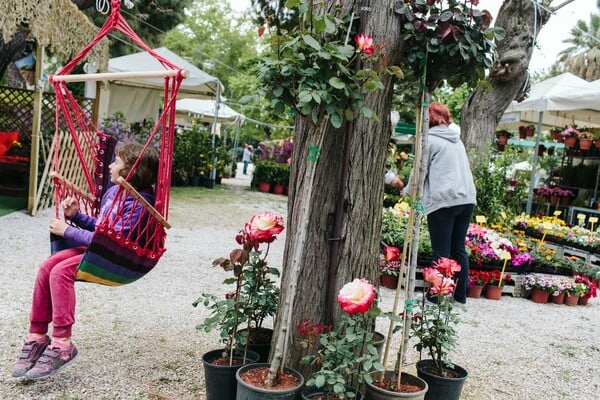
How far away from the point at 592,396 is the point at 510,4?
6252 millimetres

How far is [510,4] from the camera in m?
7.81

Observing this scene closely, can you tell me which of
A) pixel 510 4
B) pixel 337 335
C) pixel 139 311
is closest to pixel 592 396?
pixel 337 335

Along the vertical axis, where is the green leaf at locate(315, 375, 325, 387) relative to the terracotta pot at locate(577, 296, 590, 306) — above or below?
above

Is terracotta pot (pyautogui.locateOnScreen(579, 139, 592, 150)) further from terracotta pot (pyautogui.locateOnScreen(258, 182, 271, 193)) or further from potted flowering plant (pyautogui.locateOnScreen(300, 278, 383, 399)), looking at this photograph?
potted flowering plant (pyautogui.locateOnScreen(300, 278, 383, 399))

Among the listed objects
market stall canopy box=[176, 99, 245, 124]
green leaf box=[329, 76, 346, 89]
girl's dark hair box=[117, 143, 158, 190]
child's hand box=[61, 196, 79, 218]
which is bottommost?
child's hand box=[61, 196, 79, 218]

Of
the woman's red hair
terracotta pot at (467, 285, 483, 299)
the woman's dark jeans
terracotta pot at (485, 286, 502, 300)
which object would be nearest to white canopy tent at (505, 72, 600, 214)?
terracotta pot at (485, 286, 502, 300)

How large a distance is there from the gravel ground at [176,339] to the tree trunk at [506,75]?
319 centimetres

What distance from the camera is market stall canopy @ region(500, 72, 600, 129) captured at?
7.22 metres

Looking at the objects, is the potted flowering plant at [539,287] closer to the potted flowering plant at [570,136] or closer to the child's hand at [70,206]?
the child's hand at [70,206]

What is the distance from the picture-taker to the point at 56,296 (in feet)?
8.38

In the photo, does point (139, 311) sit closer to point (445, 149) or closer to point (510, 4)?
point (445, 149)

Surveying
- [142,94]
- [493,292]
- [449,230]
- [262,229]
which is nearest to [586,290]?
[493,292]

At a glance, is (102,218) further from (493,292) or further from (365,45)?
(493,292)

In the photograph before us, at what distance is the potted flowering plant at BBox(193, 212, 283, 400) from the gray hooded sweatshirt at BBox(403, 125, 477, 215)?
2036mm
